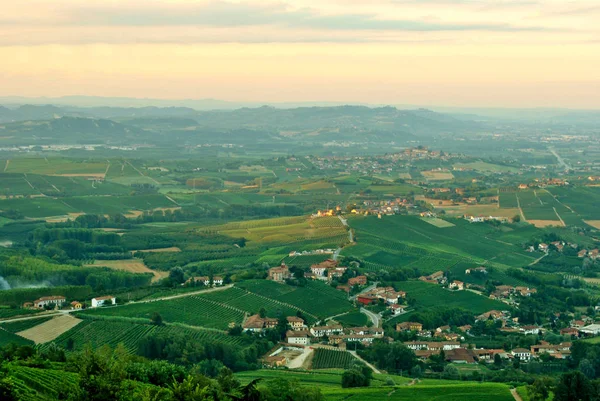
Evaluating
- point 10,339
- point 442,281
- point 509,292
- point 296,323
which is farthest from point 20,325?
point 509,292

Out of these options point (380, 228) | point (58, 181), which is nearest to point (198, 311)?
point (380, 228)

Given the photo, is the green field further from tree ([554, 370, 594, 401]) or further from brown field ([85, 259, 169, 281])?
tree ([554, 370, 594, 401])

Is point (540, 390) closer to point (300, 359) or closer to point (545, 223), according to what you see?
point (300, 359)

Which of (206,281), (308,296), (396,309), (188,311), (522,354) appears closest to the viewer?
(522,354)

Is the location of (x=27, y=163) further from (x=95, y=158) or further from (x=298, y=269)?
(x=298, y=269)

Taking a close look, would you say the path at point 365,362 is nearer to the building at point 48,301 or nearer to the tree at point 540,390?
the tree at point 540,390

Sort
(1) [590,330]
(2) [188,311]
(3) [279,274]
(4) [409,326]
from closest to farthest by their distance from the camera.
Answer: (2) [188,311] < (4) [409,326] < (1) [590,330] < (3) [279,274]

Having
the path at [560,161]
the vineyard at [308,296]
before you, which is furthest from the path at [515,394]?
the path at [560,161]
